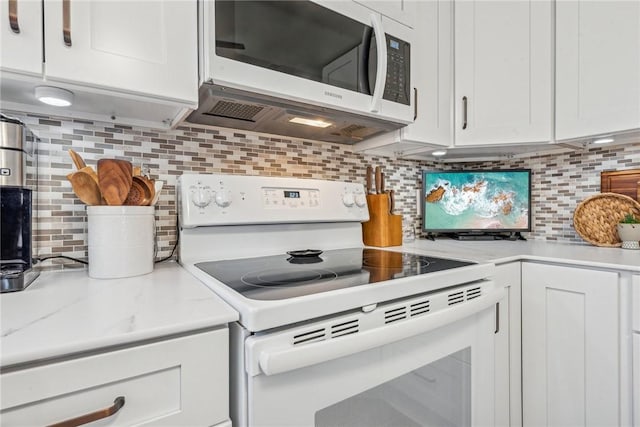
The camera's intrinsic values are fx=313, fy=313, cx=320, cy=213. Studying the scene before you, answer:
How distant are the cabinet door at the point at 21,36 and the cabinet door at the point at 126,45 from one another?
0.02 m

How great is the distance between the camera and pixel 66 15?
0.72 meters

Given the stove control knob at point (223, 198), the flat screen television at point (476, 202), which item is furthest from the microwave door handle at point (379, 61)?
the flat screen television at point (476, 202)

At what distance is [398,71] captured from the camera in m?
1.28

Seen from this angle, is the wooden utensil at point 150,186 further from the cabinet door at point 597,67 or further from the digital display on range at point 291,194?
the cabinet door at point 597,67

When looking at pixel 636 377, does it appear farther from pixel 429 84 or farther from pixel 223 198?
pixel 223 198

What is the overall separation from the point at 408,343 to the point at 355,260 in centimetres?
37

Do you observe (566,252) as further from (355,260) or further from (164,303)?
(164,303)

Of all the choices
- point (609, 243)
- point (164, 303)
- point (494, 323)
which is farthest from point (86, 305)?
point (609, 243)

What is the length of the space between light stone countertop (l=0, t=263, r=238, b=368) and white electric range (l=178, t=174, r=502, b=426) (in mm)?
71

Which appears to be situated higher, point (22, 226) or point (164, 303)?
point (22, 226)

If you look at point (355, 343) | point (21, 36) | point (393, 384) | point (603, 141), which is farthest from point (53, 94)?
point (603, 141)

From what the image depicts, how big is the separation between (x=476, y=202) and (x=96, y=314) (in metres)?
1.81

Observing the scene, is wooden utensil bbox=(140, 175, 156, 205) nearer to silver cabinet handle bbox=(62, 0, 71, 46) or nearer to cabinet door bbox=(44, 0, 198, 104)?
cabinet door bbox=(44, 0, 198, 104)

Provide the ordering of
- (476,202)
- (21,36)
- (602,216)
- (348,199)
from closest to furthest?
(21,36) → (348,199) → (602,216) → (476,202)
